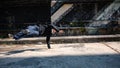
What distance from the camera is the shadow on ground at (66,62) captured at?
8594 millimetres

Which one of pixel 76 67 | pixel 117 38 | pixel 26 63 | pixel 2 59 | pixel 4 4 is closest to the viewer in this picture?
pixel 76 67

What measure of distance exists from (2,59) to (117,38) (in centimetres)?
627

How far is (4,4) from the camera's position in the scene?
14.7 metres

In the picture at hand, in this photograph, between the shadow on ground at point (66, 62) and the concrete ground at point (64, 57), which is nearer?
the shadow on ground at point (66, 62)

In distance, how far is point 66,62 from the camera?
905 centimetres

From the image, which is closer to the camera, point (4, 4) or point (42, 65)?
point (42, 65)

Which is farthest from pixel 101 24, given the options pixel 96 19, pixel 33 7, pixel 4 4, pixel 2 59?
pixel 2 59

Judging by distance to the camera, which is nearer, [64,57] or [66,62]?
[66,62]

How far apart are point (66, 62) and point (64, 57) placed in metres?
0.88

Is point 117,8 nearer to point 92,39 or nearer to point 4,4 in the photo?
point 92,39

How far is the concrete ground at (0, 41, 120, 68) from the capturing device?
8.70 metres

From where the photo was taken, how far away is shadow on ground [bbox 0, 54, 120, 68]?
8594 mm

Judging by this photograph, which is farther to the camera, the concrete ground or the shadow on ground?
the concrete ground

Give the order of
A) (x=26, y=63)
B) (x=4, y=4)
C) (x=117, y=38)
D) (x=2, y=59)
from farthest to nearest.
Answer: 1. (x=4, y=4)
2. (x=117, y=38)
3. (x=2, y=59)
4. (x=26, y=63)
